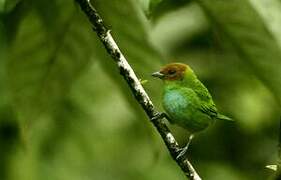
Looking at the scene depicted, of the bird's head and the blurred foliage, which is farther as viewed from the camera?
the bird's head

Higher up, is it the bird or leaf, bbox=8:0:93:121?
leaf, bbox=8:0:93:121

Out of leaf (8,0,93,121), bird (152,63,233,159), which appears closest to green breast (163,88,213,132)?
bird (152,63,233,159)

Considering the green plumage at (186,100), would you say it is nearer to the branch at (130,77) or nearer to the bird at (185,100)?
the bird at (185,100)

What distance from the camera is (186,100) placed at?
1.02 meters

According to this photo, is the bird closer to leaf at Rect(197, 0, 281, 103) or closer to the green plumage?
the green plumage

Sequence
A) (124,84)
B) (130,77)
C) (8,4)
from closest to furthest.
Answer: (130,77) < (8,4) < (124,84)

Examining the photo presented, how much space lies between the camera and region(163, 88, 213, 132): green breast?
36.4 inches

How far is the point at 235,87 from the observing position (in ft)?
6.54

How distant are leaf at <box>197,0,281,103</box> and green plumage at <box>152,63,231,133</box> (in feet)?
0.47

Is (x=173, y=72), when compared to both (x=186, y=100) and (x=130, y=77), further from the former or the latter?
(x=130, y=77)

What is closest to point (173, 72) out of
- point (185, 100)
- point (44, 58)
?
point (185, 100)

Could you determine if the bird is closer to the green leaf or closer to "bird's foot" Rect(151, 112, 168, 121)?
"bird's foot" Rect(151, 112, 168, 121)

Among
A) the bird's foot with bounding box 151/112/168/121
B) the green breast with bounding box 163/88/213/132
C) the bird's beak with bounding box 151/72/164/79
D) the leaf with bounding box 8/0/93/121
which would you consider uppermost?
the leaf with bounding box 8/0/93/121

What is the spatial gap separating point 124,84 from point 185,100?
10cm
